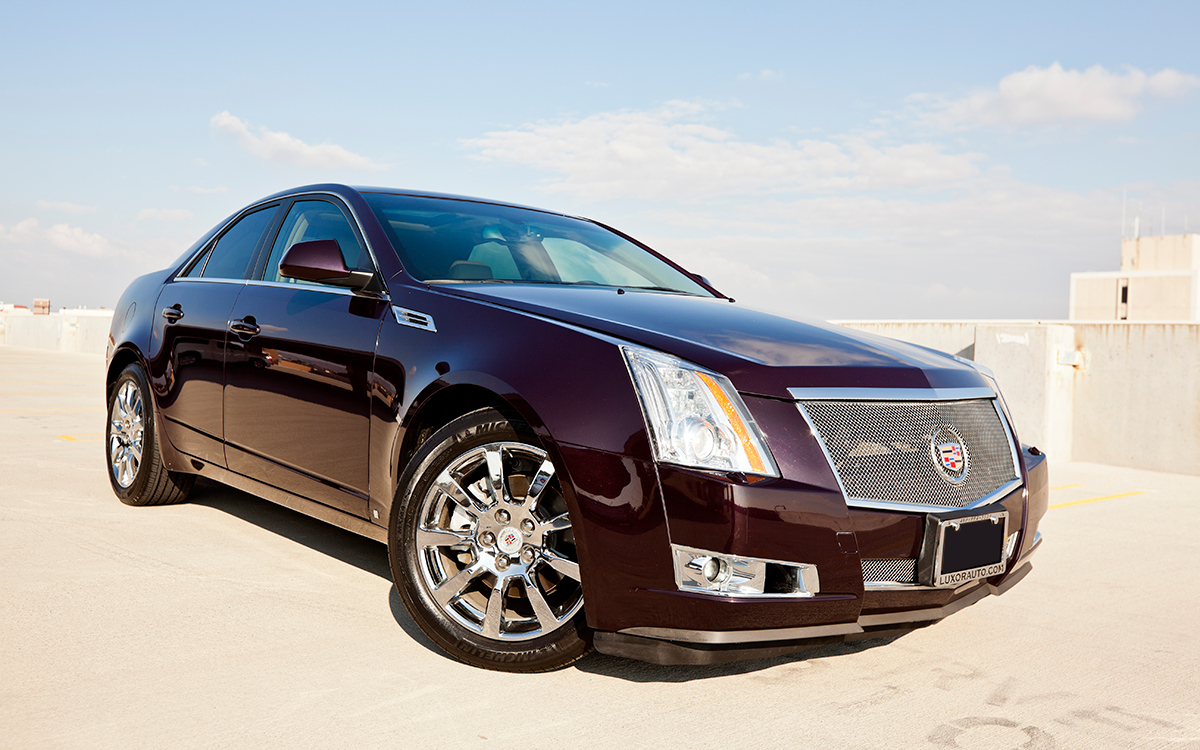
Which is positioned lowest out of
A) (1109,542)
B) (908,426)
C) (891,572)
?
(1109,542)

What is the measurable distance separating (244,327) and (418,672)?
1.95 m

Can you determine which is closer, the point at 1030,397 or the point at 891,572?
the point at 891,572

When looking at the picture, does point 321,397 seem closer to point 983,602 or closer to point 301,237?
point 301,237

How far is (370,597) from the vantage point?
12.5ft

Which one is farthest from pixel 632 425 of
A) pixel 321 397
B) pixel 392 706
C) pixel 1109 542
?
pixel 1109 542

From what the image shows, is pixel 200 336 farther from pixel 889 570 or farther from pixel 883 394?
pixel 889 570

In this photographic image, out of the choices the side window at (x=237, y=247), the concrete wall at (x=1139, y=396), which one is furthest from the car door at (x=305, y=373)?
the concrete wall at (x=1139, y=396)

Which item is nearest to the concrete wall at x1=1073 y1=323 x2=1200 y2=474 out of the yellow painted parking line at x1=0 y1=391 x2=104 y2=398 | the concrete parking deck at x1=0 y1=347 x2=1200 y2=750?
the concrete parking deck at x1=0 y1=347 x2=1200 y2=750

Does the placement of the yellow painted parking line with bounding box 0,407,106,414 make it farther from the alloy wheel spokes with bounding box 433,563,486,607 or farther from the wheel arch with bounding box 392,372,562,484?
the alloy wheel spokes with bounding box 433,563,486,607

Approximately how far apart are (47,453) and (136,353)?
8.93 ft

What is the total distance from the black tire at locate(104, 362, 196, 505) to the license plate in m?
3.97

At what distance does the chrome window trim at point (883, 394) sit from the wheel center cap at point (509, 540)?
0.95m

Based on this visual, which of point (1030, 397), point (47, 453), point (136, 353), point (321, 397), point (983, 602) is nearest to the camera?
point (321, 397)

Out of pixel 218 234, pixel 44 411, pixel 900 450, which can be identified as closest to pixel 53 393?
pixel 44 411
